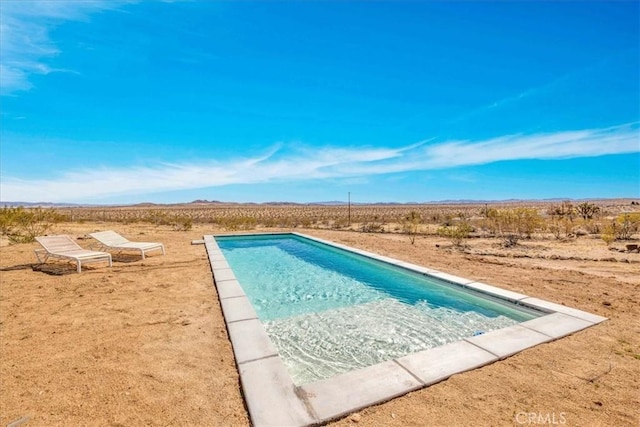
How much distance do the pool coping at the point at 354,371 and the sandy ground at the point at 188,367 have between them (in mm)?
84

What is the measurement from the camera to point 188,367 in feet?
8.57

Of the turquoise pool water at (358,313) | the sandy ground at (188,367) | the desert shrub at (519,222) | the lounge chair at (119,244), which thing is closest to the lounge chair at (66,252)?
the lounge chair at (119,244)

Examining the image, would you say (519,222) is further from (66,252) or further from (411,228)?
(66,252)

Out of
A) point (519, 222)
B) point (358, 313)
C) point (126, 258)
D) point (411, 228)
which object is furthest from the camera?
point (411, 228)

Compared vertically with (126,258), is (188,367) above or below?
below

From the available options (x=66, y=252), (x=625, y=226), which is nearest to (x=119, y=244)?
(x=66, y=252)

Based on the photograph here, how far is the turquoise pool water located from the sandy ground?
0.79m

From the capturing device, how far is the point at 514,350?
9.27ft

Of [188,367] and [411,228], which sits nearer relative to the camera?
[188,367]

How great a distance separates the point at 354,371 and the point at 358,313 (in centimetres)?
192

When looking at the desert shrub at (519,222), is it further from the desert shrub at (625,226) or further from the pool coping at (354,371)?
the pool coping at (354,371)

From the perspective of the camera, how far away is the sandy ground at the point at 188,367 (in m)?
2.01

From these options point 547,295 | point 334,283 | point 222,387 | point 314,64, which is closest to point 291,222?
point 314,64

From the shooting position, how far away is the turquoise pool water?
3229 mm
